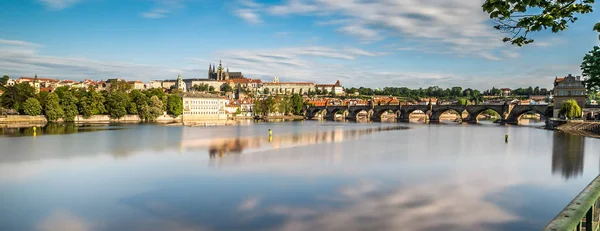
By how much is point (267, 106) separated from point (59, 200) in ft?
263

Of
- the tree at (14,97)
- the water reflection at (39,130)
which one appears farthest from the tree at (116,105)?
the water reflection at (39,130)

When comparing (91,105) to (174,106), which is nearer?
(91,105)

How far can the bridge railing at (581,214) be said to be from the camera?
2.26 m

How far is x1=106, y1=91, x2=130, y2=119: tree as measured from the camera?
212 ft

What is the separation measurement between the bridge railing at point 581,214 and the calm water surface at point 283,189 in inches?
281

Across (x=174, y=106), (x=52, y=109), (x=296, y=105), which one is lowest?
(x=52, y=109)

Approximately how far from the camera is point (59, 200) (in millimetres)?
12500

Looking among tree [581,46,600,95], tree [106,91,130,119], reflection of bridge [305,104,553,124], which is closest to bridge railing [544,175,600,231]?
tree [581,46,600,95]

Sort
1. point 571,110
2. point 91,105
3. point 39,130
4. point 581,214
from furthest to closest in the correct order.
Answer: point 91,105 < point 571,110 < point 39,130 < point 581,214

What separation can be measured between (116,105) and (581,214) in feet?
224

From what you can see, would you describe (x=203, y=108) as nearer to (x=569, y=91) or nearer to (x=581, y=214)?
(x=569, y=91)

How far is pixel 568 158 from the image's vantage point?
23.2 metres

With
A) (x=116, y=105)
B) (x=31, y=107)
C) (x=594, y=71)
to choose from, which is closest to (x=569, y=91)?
Result: (x=594, y=71)

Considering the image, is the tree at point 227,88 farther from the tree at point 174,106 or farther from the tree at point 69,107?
the tree at point 69,107
